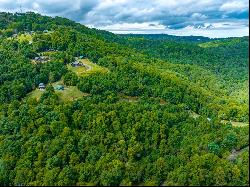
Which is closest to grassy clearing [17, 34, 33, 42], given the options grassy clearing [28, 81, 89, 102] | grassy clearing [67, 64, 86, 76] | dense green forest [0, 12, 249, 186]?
dense green forest [0, 12, 249, 186]

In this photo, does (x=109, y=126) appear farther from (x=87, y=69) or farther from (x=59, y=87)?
(x=87, y=69)

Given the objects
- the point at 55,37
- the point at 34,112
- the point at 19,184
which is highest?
the point at 55,37

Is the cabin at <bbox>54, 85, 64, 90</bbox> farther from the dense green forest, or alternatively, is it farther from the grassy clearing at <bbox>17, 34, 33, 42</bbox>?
the grassy clearing at <bbox>17, 34, 33, 42</bbox>

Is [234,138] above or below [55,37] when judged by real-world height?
below

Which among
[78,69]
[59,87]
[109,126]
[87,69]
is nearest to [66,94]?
[59,87]

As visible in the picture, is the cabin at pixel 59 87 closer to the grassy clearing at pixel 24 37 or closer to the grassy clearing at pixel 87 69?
the grassy clearing at pixel 87 69

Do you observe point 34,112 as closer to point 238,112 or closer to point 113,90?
point 113,90

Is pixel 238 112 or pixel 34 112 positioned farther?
pixel 238 112

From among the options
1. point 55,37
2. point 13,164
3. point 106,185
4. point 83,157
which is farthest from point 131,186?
point 55,37
